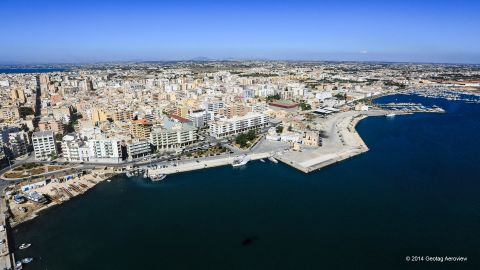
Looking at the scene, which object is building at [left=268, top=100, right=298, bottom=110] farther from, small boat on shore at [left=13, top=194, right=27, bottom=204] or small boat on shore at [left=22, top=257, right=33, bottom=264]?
small boat on shore at [left=22, top=257, right=33, bottom=264]

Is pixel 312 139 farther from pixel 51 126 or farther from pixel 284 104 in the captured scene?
pixel 51 126

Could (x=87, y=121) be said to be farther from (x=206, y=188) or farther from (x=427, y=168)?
(x=427, y=168)

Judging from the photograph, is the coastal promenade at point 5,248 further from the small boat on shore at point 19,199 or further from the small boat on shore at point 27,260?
the small boat on shore at point 19,199

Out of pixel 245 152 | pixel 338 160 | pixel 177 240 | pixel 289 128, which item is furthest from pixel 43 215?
pixel 289 128

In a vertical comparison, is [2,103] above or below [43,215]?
above

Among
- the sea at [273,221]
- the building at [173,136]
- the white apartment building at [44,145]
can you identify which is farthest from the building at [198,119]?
the white apartment building at [44,145]

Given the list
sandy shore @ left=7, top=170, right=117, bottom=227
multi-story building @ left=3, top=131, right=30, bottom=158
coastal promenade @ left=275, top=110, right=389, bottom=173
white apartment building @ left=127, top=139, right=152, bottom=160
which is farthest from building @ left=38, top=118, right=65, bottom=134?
coastal promenade @ left=275, top=110, right=389, bottom=173

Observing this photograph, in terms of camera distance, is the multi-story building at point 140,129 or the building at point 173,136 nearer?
the building at point 173,136
